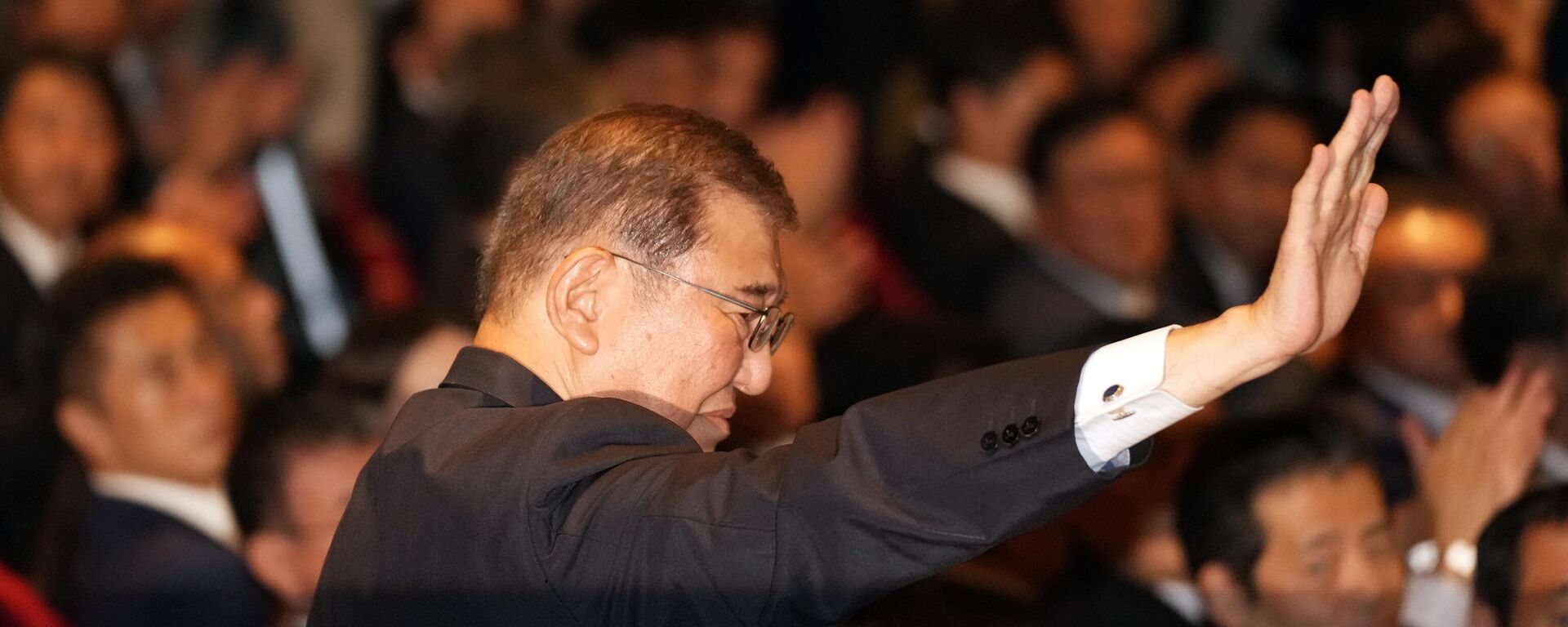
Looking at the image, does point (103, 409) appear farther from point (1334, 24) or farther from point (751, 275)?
point (1334, 24)

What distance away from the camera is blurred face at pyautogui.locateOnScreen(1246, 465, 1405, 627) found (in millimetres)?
2445

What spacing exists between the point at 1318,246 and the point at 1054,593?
195 cm

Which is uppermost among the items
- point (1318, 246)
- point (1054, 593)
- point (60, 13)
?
point (60, 13)

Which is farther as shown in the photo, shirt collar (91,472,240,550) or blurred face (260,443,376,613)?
shirt collar (91,472,240,550)

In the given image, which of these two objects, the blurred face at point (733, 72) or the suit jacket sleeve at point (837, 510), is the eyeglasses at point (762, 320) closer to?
the suit jacket sleeve at point (837, 510)

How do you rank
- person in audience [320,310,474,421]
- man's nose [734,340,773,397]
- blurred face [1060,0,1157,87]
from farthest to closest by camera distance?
blurred face [1060,0,1157,87]
person in audience [320,310,474,421]
man's nose [734,340,773,397]

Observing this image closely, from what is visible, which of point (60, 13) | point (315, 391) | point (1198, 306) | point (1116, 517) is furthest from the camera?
point (1198, 306)

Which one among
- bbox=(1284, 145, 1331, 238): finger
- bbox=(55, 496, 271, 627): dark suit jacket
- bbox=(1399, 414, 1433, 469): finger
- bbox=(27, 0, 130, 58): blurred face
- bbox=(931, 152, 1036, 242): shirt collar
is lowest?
bbox=(1399, 414, 1433, 469): finger

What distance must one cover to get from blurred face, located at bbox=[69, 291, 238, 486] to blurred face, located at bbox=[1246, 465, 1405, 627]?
179cm

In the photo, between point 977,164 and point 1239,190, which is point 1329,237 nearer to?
point 1239,190

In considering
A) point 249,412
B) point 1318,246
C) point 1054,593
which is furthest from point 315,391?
point 1318,246

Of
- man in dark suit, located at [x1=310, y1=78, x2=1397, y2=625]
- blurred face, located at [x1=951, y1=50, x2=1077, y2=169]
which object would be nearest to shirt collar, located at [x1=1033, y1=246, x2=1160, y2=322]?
blurred face, located at [x1=951, y1=50, x2=1077, y2=169]

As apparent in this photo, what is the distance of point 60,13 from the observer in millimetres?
4352

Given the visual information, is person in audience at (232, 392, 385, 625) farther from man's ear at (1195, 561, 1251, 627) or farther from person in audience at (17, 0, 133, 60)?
person in audience at (17, 0, 133, 60)
